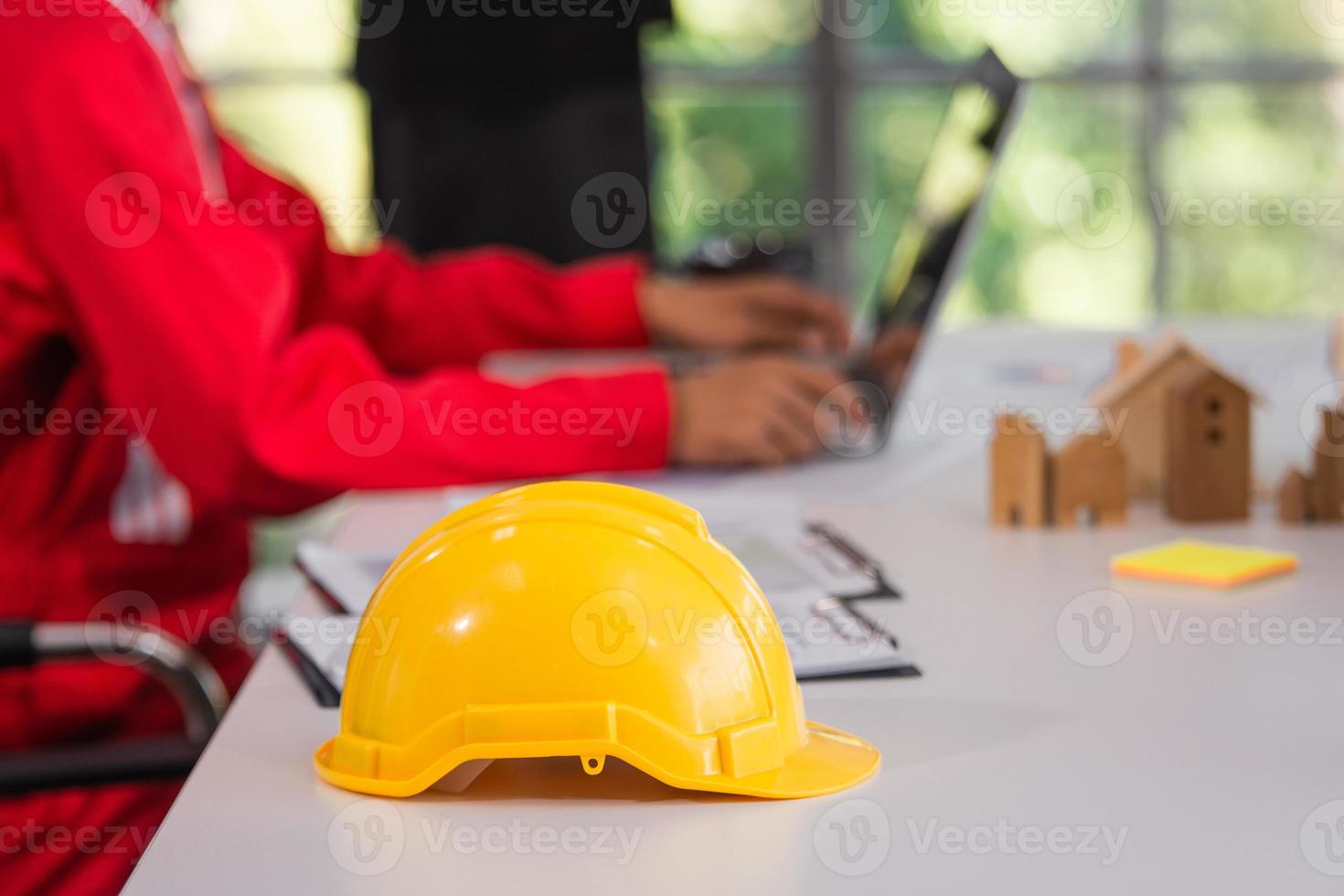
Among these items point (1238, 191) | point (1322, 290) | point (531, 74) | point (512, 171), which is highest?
point (531, 74)

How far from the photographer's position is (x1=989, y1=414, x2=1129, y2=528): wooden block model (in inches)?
44.0

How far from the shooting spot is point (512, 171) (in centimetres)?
354

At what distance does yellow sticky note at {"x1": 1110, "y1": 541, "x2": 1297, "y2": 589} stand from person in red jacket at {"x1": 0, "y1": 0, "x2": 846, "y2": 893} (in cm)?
44

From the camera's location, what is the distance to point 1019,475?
3.70 ft

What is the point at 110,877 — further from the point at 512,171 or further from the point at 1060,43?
the point at 1060,43

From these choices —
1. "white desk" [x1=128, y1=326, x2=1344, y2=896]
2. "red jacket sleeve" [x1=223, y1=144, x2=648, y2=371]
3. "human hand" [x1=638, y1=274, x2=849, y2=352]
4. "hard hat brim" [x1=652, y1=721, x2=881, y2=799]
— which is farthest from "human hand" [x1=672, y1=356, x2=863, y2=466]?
"hard hat brim" [x1=652, y1=721, x2=881, y2=799]

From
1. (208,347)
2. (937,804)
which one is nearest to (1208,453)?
(937,804)

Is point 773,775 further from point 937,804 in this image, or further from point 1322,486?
point 1322,486

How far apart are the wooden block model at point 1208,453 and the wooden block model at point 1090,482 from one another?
42 millimetres

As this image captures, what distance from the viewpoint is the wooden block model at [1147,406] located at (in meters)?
1.18

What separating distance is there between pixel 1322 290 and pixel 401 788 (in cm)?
451

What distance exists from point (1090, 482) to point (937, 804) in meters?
0.57

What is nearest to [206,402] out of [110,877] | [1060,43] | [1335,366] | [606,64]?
[110,877]

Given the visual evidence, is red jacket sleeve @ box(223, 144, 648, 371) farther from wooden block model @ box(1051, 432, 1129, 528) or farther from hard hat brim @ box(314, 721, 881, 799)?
hard hat brim @ box(314, 721, 881, 799)
